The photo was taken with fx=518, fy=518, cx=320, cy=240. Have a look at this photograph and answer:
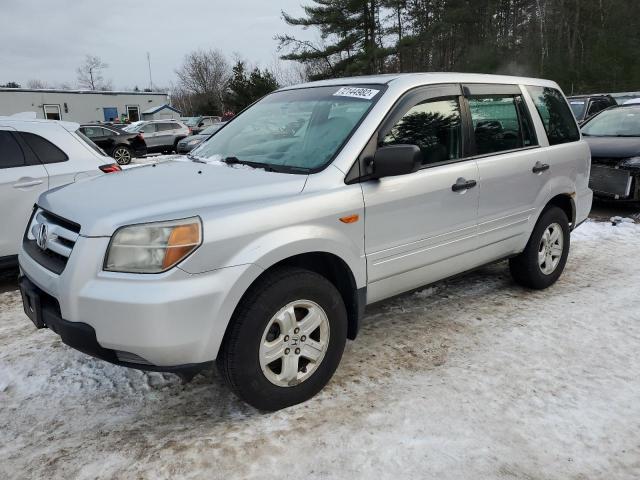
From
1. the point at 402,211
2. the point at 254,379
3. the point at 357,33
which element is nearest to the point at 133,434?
the point at 254,379

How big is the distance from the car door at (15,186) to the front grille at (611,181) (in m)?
7.09

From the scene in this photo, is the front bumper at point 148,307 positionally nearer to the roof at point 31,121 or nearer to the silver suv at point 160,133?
the roof at point 31,121

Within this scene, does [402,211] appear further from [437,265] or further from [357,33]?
[357,33]

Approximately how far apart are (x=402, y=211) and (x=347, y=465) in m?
1.47

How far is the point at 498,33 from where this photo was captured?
34188 millimetres

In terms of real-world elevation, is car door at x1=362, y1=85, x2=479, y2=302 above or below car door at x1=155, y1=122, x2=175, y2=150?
below

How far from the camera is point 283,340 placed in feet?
8.68

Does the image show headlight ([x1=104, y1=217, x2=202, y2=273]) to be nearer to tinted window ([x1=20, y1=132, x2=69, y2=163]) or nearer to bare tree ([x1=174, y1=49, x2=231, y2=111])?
tinted window ([x1=20, y1=132, x2=69, y2=163])

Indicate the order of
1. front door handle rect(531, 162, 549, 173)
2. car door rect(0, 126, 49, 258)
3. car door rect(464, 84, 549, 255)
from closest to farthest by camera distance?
car door rect(464, 84, 549, 255) → front door handle rect(531, 162, 549, 173) → car door rect(0, 126, 49, 258)

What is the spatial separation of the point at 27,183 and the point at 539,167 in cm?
463

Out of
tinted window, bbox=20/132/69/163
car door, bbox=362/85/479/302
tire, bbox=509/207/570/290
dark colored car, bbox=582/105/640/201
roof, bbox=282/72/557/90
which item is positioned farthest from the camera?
dark colored car, bbox=582/105/640/201

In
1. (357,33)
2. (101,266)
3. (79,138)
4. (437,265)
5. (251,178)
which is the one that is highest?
(357,33)

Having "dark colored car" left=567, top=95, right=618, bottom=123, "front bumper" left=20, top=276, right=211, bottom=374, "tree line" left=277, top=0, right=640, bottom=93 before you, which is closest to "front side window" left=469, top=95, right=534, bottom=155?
"front bumper" left=20, top=276, right=211, bottom=374

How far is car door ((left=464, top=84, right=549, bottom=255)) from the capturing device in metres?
3.71
